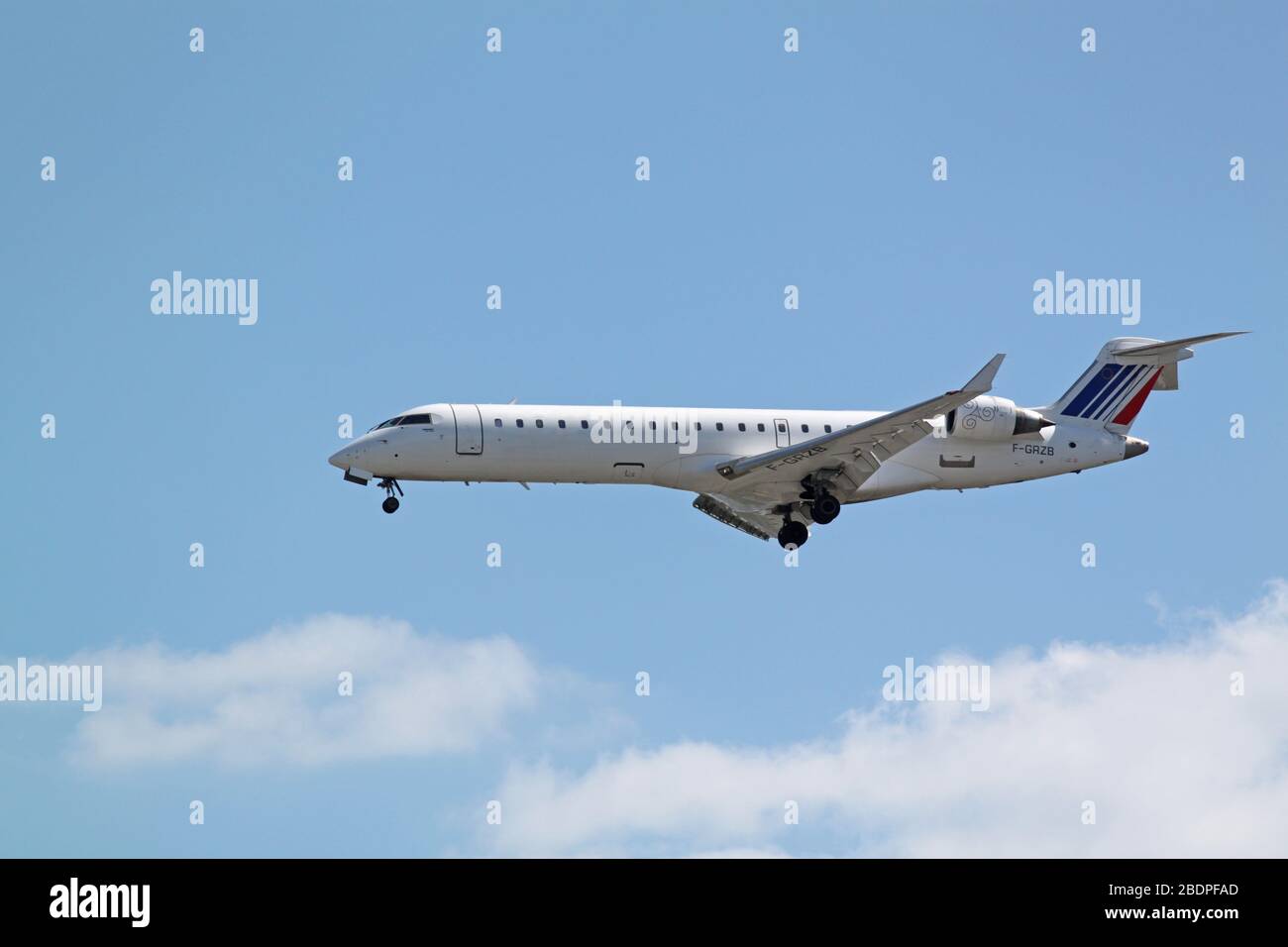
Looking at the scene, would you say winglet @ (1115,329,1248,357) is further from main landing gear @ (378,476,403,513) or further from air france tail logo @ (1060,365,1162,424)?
main landing gear @ (378,476,403,513)

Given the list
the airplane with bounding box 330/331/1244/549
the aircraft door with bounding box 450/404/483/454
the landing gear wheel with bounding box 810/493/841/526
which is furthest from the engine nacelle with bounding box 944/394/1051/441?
the aircraft door with bounding box 450/404/483/454

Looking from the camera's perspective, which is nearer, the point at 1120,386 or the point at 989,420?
the point at 989,420

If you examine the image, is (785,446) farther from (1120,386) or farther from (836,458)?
(1120,386)

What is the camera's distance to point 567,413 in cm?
3678

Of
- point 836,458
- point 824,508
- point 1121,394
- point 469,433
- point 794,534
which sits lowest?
point 794,534

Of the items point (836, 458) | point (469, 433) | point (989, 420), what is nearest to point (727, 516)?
point (836, 458)

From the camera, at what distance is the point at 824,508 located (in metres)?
37.7

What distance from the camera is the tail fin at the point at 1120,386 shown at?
40.7 m

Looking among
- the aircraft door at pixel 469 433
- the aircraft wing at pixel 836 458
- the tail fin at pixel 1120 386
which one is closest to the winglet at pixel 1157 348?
the tail fin at pixel 1120 386

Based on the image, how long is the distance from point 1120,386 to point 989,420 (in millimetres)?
4257

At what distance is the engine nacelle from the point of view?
127 feet

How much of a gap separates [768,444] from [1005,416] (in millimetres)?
5323

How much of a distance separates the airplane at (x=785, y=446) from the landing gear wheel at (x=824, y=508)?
21 mm
